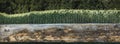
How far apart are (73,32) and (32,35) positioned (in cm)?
58

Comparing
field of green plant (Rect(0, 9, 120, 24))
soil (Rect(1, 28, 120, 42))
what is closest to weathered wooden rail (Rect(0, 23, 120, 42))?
soil (Rect(1, 28, 120, 42))

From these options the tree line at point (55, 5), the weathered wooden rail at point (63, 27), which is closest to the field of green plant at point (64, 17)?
the weathered wooden rail at point (63, 27)

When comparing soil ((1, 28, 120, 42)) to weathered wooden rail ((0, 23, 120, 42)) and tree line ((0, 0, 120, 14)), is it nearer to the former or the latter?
weathered wooden rail ((0, 23, 120, 42))

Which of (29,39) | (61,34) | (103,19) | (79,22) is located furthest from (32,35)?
(103,19)

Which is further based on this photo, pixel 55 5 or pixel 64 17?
pixel 55 5

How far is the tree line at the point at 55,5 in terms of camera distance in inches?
238

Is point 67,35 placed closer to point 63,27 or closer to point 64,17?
point 63,27

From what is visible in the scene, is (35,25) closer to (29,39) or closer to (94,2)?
(29,39)

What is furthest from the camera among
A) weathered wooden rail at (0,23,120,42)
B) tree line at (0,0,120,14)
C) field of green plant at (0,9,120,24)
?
tree line at (0,0,120,14)

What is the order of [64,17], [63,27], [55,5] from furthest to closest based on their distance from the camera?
1. [55,5]
2. [64,17]
3. [63,27]

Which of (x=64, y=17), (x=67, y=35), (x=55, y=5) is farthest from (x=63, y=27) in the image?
(x=55, y=5)

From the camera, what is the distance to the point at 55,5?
6078 mm

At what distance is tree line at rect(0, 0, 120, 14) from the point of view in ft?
19.9

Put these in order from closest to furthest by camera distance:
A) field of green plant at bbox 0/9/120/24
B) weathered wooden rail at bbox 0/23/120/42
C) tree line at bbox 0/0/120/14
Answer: weathered wooden rail at bbox 0/23/120/42 < field of green plant at bbox 0/9/120/24 < tree line at bbox 0/0/120/14
